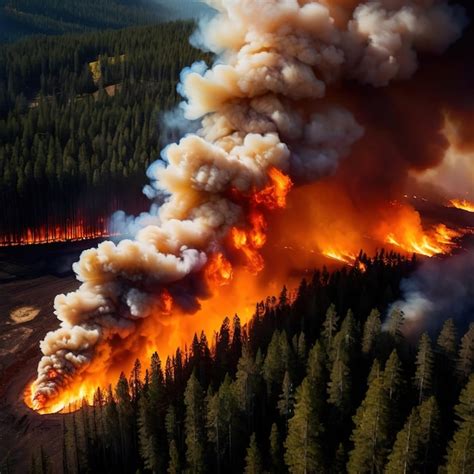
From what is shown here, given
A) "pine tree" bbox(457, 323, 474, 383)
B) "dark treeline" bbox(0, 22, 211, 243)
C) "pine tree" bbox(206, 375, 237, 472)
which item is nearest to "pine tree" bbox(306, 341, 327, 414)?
"pine tree" bbox(206, 375, 237, 472)

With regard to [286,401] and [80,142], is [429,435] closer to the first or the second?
[286,401]

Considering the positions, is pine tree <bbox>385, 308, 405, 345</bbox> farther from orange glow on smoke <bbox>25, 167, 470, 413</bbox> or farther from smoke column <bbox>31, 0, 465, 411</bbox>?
smoke column <bbox>31, 0, 465, 411</bbox>

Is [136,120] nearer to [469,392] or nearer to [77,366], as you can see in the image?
[77,366]

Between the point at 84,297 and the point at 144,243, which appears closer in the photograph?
the point at 84,297

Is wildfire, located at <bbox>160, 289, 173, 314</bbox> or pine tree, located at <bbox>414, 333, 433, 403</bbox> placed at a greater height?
pine tree, located at <bbox>414, 333, 433, 403</bbox>

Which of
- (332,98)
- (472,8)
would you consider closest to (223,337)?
(332,98)

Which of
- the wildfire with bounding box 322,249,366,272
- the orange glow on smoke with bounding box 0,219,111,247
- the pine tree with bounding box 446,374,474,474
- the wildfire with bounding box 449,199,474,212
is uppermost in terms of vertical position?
the pine tree with bounding box 446,374,474,474
